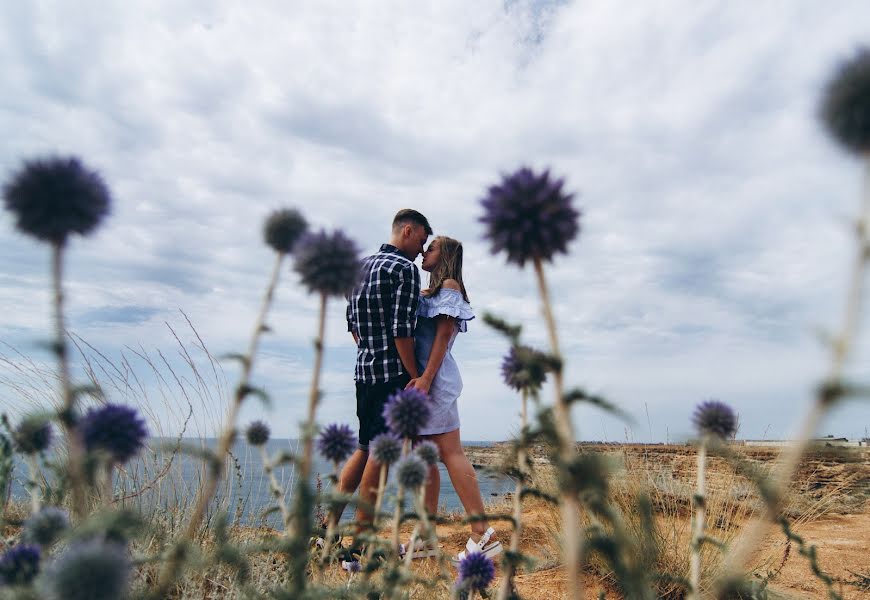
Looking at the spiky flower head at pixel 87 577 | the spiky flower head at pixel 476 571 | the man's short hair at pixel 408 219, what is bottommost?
the spiky flower head at pixel 476 571

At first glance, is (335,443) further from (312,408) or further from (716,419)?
(716,419)

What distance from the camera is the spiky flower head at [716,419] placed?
189cm

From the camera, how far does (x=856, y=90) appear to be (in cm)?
129

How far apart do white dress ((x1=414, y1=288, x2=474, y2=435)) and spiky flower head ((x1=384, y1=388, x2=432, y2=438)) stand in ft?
8.05

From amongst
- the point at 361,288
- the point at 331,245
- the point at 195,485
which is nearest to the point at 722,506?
the point at 361,288

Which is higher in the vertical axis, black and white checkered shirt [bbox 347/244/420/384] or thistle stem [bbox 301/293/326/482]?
black and white checkered shirt [bbox 347/244/420/384]

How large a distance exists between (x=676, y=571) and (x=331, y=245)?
454 centimetres

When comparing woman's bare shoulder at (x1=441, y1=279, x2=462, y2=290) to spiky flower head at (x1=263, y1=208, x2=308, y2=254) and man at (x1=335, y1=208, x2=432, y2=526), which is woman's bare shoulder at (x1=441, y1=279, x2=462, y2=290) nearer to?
man at (x1=335, y1=208, x2=432, y2=526)

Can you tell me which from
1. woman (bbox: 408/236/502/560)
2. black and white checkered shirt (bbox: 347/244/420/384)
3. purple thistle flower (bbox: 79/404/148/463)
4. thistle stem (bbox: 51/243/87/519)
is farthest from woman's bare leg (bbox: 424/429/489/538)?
thistle stem (bbox: 51/243/87/519)

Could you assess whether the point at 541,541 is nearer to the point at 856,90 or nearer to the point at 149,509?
the point at 149,509

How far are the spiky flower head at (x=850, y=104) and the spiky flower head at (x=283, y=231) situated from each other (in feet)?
4.41

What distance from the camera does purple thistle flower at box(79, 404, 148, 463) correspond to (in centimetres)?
150

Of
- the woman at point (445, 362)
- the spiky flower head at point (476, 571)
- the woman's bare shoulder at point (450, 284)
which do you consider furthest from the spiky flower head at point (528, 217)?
the woman's bare shoulder at point (450, 284)

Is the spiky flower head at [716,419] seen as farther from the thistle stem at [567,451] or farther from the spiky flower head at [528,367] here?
the thistle stem at [567,451]
